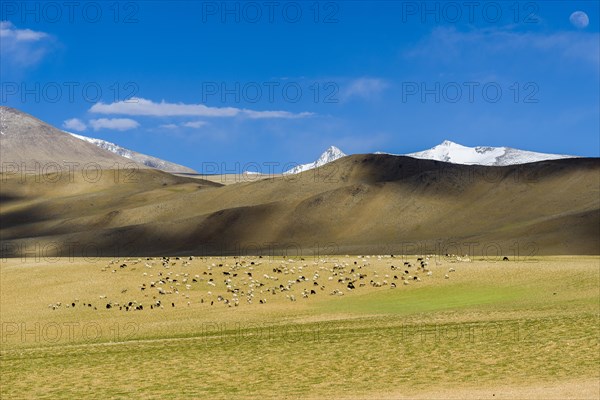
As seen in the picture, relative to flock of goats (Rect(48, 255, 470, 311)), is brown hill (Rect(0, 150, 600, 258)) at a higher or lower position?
higher

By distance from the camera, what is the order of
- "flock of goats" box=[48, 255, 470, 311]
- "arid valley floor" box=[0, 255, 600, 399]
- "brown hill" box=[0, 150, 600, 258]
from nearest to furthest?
"arid valley floor" box=[0, 255, 600, 399] → "flock of goats" box=[48, 255, 470, 311] → "brown hill" box=[0, 150, 600, 258]

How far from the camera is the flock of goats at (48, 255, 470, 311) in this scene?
45875mm

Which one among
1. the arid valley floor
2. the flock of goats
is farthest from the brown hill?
the arid valley floor

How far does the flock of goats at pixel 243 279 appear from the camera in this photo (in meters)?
45.9

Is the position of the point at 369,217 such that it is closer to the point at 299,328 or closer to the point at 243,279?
the point at 243,279

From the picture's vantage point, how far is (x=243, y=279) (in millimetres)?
49844

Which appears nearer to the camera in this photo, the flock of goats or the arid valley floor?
the arid valley floor

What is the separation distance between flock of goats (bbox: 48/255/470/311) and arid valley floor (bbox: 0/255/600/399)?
13cm

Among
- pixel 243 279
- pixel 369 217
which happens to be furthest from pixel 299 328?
pixel 369 217

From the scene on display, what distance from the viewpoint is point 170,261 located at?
180ft

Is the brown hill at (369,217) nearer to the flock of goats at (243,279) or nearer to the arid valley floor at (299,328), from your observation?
the flock of goats at (243,279)

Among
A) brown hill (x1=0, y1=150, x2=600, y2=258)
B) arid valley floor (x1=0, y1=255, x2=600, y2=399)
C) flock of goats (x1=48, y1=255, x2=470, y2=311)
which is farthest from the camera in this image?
brown hill (x1=0, y1=150, x2=600, y2=258)

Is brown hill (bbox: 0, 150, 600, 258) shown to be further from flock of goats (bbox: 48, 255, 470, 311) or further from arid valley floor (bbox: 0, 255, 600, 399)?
arid valley floor (bbox: 0, 255, 600, 399)

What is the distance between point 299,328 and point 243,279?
15.2 meters
